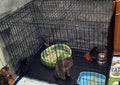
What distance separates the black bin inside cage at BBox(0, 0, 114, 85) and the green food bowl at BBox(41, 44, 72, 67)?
83 millimetres

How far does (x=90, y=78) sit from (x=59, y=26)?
650mm

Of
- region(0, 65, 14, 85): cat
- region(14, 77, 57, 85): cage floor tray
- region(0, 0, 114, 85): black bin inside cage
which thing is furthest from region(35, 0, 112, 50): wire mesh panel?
region(0, 65, 14, 85): cat

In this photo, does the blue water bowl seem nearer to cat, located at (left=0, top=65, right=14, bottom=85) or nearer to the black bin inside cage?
the black bin inside cage

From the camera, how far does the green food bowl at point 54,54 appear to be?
6.94ft

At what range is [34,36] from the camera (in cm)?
236

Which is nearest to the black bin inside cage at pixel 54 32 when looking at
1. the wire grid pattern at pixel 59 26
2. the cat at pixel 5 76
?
the wire grid pattern at pixel 59 26

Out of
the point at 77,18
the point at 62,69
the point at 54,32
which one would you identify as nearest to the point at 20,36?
the point at 54,32

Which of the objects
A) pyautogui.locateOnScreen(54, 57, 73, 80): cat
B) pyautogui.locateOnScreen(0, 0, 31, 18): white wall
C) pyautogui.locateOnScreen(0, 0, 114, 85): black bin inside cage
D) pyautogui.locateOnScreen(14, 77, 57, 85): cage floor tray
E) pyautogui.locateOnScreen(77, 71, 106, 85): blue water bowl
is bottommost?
pyautogui.locateOnScreen(14, 77, 57, 85): cage floor tray

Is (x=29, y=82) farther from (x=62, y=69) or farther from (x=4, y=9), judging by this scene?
(x=4, y=9)

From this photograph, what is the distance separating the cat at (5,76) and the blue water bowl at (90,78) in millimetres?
662

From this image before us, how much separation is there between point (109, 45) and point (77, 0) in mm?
882

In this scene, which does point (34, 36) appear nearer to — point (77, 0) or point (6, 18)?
point (6, 18)

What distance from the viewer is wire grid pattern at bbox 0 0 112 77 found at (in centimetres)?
208

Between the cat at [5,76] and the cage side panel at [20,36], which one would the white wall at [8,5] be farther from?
the cat at [5,76]
